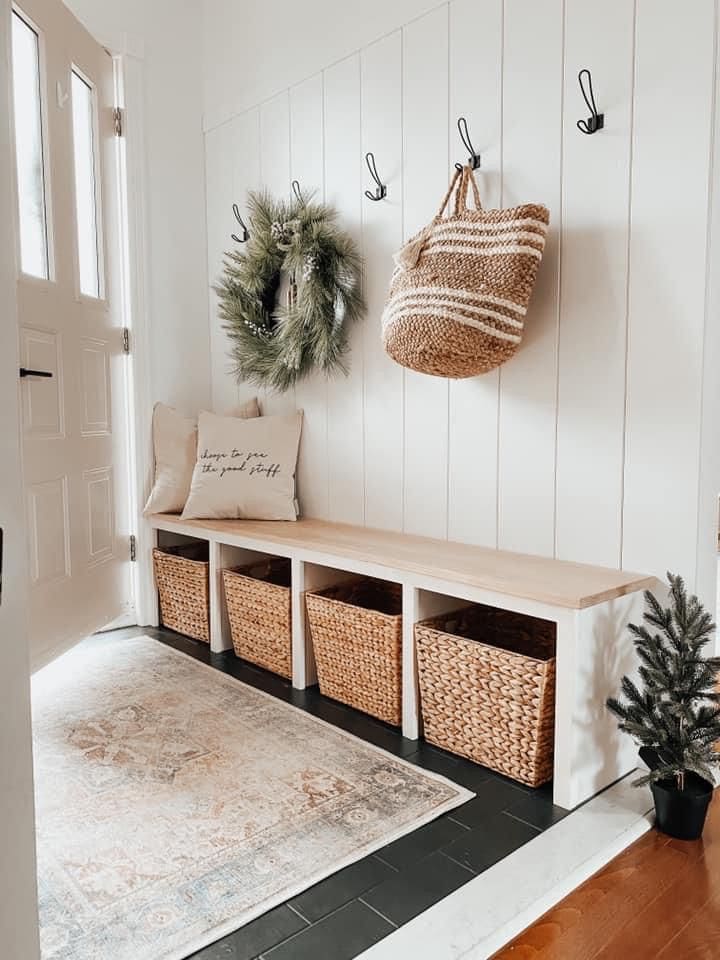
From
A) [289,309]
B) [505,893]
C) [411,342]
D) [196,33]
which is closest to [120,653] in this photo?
[289,309]

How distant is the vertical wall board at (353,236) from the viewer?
2.62 m

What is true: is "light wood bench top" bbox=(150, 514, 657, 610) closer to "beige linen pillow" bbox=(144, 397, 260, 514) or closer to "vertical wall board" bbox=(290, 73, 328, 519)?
"vertical wall board" bbox=(290, 73, 328, 519)

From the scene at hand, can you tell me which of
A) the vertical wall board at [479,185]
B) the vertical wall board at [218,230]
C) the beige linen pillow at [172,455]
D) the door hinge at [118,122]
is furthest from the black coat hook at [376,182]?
the door hinge at [118,122]

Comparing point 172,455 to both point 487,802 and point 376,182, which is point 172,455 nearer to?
point 376,182

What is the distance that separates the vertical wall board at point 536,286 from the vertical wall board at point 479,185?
0.03 m

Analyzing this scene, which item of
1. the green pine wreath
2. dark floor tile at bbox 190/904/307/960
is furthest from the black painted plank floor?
the green pine wreath

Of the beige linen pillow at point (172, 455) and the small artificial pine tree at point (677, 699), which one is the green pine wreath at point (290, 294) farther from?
the small artificial pine tree at point (677, 699)

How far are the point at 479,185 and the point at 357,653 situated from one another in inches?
57.1

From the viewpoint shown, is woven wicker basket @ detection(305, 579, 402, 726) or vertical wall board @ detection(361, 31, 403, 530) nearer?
woven wicker basket @ detection(305, 579, 402, 726)

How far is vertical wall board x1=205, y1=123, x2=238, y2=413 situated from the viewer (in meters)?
3.20

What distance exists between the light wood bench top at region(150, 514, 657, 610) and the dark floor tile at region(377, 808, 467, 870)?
1.78 feet

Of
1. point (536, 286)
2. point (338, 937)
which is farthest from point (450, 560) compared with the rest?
point (338, 937)

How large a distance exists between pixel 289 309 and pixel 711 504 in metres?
1.57

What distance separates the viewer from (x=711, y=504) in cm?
188
